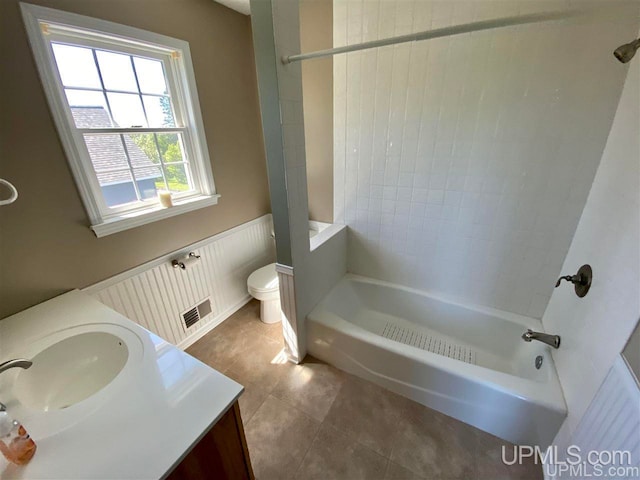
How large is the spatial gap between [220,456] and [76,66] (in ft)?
6.09

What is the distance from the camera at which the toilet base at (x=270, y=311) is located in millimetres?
2207

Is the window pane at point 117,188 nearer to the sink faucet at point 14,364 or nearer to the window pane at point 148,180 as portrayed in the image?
the window pane at point 148,180

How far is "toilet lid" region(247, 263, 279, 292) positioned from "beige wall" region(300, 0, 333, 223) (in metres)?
0.61

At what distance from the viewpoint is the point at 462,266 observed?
73.8 inches

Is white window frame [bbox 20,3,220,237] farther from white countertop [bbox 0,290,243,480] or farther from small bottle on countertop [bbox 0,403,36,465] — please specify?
small bottle on countertop [bbox 0,403,36,465]

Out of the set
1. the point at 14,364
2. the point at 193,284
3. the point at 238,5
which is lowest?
the point at 193,284

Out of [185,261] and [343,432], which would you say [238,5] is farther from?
[343,432]

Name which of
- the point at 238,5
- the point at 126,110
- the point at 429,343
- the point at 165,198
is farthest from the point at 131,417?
the point at 238,5

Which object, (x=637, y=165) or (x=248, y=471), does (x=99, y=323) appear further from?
(x=637, y=165)

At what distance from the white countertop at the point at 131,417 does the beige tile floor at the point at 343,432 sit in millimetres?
821

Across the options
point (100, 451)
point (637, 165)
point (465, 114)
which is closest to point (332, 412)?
point (100, 451)

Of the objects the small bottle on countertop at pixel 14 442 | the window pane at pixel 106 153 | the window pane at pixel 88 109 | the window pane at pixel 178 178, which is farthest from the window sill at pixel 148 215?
the small bottle on countertop at pixel 14 442

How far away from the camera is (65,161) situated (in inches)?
50.8

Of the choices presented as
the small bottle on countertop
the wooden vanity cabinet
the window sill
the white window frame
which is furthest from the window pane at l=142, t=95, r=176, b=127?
the wooden vanity cabinet
